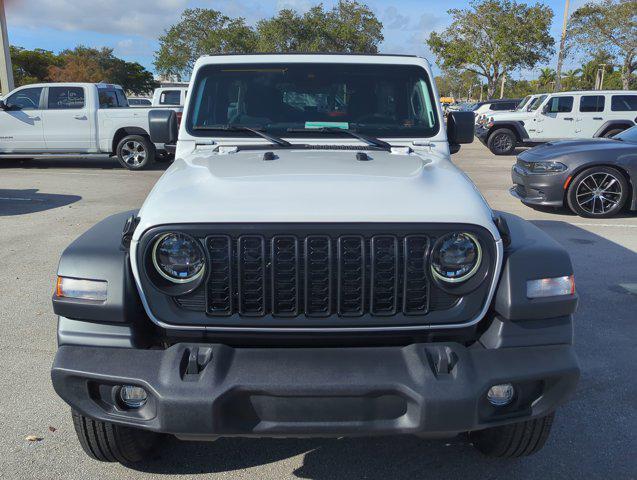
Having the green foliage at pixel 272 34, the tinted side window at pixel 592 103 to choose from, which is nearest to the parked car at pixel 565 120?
the tinted side window at pixel 592 103

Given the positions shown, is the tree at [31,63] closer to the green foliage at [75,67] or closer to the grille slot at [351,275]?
the green foliage at [75,67]

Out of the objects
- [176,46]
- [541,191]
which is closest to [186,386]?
[541,191]

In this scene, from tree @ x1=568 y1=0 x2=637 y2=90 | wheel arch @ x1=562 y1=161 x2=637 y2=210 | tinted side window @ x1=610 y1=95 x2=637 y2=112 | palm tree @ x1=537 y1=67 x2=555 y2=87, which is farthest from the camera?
palm tree @ x1=537 y1=67 x2=555 y2=87

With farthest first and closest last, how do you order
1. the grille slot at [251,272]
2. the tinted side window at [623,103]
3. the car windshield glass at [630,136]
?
the tinted side window at [623,103] → the car windshield glass at [630,136] → the grille slot at [251,272]

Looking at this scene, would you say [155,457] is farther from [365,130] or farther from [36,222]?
[36,222]

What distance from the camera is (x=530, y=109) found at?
55.4 feet

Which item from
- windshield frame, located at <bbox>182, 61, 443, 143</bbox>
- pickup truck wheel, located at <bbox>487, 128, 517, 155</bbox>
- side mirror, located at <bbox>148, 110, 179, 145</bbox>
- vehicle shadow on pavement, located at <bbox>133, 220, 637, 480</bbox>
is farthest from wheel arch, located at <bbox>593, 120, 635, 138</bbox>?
side mirror, located at <bbox>148, 110, 179, 145</bbox>

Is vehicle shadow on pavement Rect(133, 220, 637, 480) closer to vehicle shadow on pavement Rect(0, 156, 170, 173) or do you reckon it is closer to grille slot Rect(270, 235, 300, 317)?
grille slot Rect(270, 235, 300, 317)

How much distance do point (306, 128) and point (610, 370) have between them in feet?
8.13

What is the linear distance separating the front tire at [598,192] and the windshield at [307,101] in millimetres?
5328

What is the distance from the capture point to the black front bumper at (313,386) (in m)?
2.10

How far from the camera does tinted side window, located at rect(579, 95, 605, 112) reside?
623 inches

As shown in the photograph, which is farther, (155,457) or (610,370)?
(610,370)

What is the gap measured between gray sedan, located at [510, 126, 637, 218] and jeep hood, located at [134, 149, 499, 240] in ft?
19.4
